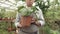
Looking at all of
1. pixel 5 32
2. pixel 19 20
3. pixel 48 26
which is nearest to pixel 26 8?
pixel 19 20

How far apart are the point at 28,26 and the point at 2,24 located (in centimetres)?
163

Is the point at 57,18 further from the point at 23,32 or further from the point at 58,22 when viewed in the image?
the point at 23,32

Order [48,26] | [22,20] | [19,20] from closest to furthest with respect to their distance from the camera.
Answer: [22,20], [19,20], [48,26]

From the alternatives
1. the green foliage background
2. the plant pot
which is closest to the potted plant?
the plant pot

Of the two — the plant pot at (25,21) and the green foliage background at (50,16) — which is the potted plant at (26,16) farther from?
the green foliage background at (50,16)

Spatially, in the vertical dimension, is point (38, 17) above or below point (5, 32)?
above

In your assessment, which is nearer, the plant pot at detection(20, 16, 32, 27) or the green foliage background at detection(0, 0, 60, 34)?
the plant pot at detection(20, 16, 32, 27)

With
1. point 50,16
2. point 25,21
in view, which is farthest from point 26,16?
point 50,16

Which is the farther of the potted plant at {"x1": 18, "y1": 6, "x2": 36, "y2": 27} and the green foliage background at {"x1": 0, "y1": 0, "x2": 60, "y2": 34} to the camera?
the green foliage background at {"x1": 0, "y1": 0, "x2": 60, "y2": 34}

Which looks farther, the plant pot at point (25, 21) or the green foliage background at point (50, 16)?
the green foliage background at point (50, 16)

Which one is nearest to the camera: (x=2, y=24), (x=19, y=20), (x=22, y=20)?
(x=22, y=20)

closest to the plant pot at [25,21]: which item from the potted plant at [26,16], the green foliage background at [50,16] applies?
the potted plant at [26,16]

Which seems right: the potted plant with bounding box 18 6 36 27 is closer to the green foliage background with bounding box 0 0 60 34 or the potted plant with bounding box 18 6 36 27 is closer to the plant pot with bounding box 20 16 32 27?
the plant pot with bounding box 20 16 32 27

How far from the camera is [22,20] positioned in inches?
66.4
